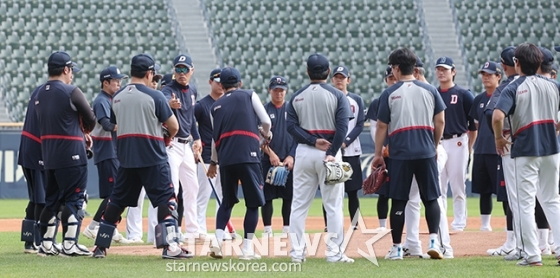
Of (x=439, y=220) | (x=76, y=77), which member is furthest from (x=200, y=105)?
(x=76, y=77)

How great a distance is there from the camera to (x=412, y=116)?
30.6 feet

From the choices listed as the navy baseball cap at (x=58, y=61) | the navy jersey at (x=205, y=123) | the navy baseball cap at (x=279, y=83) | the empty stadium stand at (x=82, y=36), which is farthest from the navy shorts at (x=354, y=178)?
the empty stadium stand at (x=82, y=36)

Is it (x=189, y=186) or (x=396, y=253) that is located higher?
(x=189, y=186)

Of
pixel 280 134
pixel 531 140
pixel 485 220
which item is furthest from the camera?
pixel 485 220

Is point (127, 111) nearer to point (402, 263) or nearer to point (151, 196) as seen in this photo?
point (151, 196)

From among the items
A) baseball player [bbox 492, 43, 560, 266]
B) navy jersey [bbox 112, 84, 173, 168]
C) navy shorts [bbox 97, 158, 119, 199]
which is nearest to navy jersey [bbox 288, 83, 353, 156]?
navy jersey [bbox 112, 84, 173, 168]

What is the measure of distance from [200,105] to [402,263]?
4.27m

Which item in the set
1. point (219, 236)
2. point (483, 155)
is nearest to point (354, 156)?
point (483, 155)

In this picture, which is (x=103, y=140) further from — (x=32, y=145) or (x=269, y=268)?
(x=269, y=268)

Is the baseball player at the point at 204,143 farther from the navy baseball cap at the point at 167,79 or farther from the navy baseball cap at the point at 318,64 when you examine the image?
the navy baseball cap at the point at 318,64

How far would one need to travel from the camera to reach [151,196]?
31.0 ft

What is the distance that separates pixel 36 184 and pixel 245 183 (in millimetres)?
2654

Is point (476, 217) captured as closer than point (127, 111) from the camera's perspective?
No

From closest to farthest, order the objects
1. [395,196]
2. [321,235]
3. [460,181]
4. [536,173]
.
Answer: [536,173] → [395,196] → [321,235] → [460,181]
